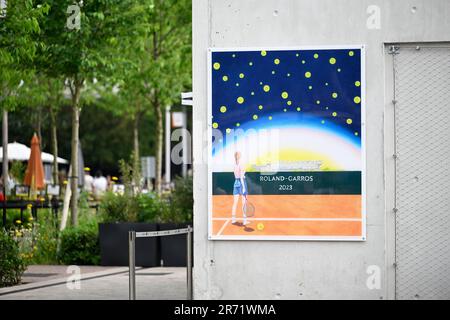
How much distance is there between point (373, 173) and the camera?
11.3 m

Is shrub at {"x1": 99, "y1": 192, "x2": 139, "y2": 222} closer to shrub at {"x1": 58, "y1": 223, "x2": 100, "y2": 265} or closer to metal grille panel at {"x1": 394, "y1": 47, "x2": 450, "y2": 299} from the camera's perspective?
shrub at {"x1": 58, "y1": 223, "x2": 100, "y2": 265}

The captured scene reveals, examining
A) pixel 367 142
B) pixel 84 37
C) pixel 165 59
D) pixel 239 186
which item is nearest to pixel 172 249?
pixel 84 37

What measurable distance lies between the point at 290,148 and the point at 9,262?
224 inches

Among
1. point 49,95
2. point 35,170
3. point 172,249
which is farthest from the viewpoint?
point 49,95

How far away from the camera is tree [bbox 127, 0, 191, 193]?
2823 cm

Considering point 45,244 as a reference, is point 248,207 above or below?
above

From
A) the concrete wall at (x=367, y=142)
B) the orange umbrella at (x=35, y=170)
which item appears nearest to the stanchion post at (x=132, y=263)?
the concrete wall at (x=367, y=142)

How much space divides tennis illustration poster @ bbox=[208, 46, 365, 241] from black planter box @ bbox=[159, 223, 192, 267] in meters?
7.12

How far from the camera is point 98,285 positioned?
15.3 meters

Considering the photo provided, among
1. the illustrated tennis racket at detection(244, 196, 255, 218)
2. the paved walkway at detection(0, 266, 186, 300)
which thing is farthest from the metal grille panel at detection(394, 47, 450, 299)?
the paved walkway at detection(0, 266, 186, 300)

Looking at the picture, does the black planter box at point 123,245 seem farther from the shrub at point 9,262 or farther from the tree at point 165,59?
the tree at point 165,59

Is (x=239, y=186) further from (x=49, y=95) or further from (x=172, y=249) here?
(x=49, y=95)
